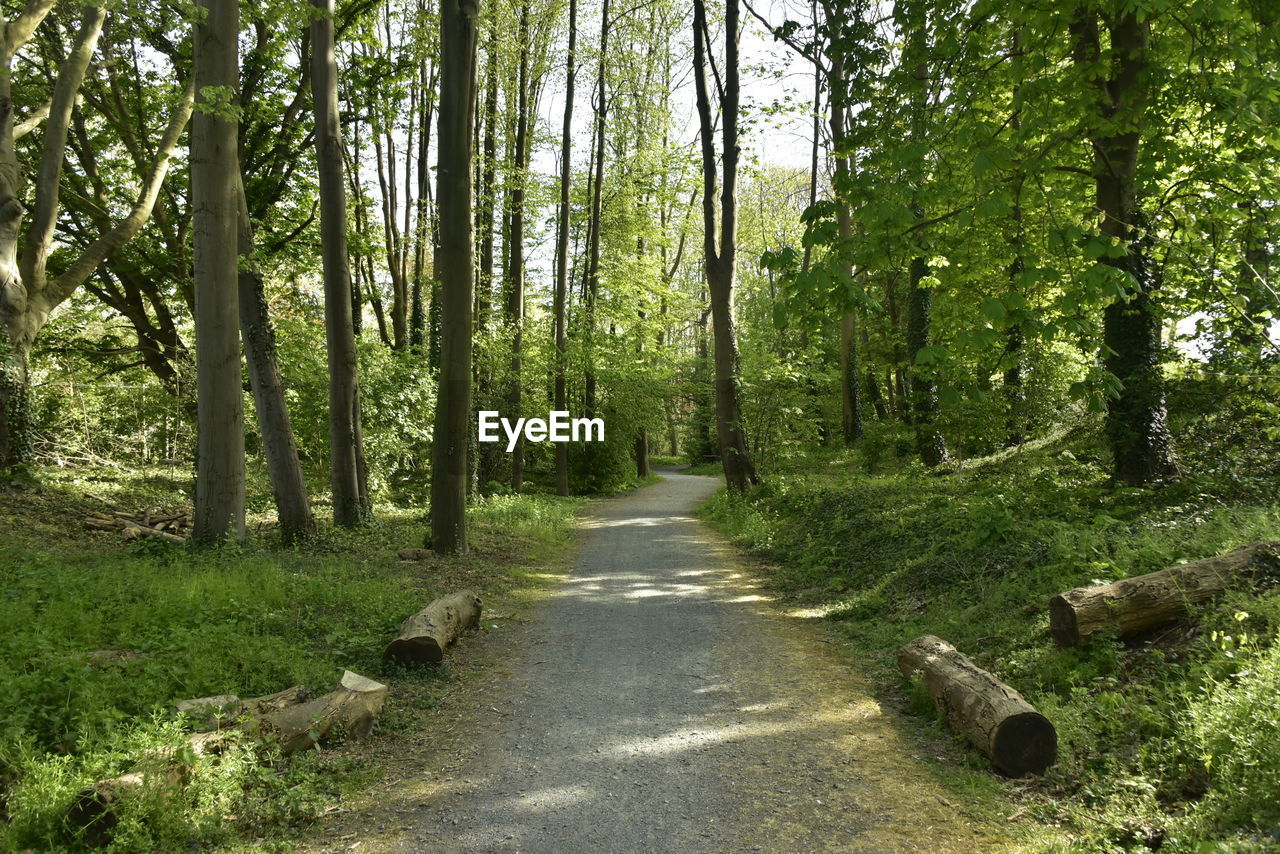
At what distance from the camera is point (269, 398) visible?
10961mm

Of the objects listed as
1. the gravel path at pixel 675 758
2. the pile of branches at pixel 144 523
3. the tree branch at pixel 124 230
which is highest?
the tree branch at pixel 124 230

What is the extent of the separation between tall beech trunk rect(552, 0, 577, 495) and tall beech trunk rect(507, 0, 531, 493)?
112 cm

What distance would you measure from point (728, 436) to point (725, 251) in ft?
13.7

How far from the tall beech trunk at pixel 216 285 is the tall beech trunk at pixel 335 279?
8.50 feet

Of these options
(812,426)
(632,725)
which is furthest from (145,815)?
(812,426)

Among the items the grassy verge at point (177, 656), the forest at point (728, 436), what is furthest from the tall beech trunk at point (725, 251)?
the grassy verge at point (177, 656)

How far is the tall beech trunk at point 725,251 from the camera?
16.5 metres

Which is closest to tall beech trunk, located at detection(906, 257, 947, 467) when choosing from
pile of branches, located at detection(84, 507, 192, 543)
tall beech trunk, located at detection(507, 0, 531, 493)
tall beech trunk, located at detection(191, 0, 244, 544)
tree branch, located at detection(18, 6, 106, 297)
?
tall beech trunk, located at detection(507, 0, 531, 493)

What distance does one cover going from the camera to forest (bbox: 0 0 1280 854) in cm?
418

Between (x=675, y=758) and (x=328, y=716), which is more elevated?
(x=328, y=716)

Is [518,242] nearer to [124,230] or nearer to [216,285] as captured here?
[124,230]

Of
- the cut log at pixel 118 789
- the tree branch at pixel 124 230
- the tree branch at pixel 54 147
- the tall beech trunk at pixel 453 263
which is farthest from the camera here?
the tree branch at pixel 124 230

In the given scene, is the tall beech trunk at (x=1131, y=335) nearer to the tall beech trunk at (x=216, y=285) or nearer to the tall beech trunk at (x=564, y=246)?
the tall beech trunk at (x=216, y=285)

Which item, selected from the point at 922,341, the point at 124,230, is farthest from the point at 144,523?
the point at 922,341
